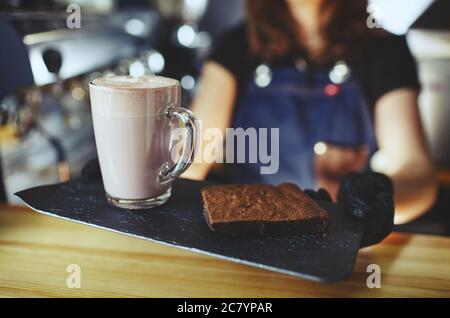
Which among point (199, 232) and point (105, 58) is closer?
point (199, 232)

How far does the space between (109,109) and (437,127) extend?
188 centimetres

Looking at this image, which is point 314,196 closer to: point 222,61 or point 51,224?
point 51,224

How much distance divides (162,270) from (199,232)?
11 centimetres

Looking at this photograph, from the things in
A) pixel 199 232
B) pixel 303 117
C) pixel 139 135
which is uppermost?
pixel 139 135

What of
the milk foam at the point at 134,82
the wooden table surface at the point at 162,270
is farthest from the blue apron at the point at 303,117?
the milk foam at the point at 134,82

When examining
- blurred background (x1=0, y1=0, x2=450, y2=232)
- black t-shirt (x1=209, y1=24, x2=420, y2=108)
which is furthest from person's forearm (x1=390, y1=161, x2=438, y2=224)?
black t-shirt (x1=209, y1=24, x2=420, y2=108)

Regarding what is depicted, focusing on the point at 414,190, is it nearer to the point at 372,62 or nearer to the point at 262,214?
the point at 372,62

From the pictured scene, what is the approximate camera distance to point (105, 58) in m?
1.97

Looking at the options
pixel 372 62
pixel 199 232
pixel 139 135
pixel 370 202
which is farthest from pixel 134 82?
pixel 372 62

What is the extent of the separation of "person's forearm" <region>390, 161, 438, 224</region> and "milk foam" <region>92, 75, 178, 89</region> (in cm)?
125

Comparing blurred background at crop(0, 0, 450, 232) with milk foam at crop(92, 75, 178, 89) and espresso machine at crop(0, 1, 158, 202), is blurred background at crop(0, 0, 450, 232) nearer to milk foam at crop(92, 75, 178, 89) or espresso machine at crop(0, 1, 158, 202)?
espresso machine at crop(0, 1, 158, 202)

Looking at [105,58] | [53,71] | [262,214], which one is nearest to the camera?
[262,214]

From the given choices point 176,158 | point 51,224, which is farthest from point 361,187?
point 51,224

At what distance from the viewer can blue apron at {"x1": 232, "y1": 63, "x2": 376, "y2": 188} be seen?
2.02m
